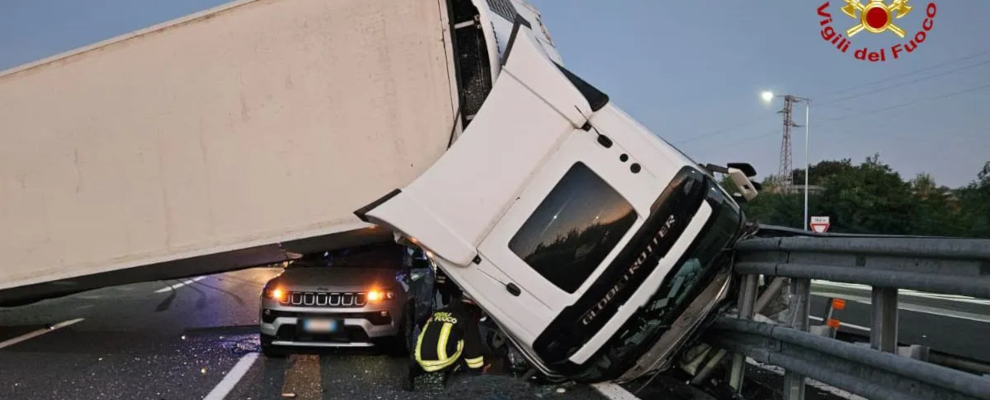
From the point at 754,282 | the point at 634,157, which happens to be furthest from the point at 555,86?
the point at 754,282

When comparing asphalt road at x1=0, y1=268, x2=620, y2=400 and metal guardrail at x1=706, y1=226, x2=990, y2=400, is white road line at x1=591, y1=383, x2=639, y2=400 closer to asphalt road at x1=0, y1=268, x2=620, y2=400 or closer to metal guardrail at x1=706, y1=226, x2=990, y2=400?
asphalt road at x1=0, y1=268, x2=620, y2=400

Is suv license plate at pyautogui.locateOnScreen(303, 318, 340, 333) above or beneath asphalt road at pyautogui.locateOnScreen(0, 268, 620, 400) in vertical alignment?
above

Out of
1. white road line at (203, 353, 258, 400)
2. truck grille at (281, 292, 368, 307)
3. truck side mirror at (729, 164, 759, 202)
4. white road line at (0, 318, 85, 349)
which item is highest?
truck side mirror at (729, 164, 759, 202)

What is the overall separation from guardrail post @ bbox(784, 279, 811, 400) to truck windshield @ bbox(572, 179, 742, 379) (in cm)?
53

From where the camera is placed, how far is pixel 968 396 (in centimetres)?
295

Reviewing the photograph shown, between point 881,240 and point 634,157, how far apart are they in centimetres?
154

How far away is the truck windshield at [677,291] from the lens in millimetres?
4660

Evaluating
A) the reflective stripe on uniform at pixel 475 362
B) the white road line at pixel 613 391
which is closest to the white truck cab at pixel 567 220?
the white road line at pixel 613 391

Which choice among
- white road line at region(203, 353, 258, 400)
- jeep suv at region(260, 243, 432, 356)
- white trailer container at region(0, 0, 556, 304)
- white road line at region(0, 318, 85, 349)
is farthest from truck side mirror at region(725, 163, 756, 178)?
white road line at region(0, 318, 85, 349)

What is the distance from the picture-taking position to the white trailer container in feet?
18.2

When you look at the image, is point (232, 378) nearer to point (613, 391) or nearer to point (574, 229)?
point (613, 391)

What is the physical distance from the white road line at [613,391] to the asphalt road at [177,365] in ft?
0.26

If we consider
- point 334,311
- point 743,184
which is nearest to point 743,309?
point 743,184

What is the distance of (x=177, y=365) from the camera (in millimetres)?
6773
